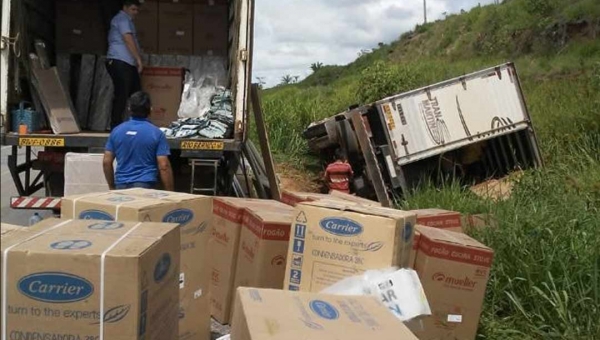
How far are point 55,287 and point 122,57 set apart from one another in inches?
210

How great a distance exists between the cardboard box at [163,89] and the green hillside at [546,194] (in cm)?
269

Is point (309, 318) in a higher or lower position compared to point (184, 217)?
lower

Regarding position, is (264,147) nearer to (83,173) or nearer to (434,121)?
(434,121)

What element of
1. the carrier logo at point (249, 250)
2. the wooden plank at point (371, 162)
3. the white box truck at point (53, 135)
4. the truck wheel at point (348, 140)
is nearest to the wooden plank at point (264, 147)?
the white box truck at point (53, 135)

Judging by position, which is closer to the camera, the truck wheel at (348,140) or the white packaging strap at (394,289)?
the white packaging strap at (394,289)

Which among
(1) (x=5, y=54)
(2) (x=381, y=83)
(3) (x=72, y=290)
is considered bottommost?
Answer: (3) (x=72, y=290)

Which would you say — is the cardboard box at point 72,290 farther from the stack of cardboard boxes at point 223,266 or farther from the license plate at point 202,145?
the license plate at point 202,145

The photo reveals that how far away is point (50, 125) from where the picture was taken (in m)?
6.48

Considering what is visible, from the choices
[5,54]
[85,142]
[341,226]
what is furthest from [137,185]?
[341,226]

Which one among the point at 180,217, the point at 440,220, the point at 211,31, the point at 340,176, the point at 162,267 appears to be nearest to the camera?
the point at 162,267

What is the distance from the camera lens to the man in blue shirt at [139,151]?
5.11 meters

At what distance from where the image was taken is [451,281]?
413 cm

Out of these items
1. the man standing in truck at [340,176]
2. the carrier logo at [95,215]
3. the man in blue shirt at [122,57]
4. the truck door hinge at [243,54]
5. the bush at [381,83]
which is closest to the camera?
the carrier logo at [95,215]

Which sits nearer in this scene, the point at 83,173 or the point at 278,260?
the point at 278,260
